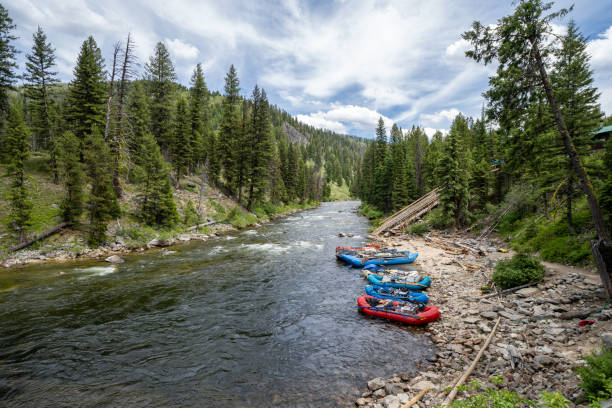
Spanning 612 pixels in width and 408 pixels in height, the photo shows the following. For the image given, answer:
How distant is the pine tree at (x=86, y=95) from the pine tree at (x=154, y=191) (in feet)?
23.4

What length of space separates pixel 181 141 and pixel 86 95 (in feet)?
36.5

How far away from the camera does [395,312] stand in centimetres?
1127

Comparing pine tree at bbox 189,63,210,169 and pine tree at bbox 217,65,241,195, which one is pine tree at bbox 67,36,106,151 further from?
pine tree at bbox 217,65,241,195

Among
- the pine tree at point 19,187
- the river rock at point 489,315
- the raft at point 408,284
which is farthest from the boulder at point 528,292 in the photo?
the pine tree at point 19,187

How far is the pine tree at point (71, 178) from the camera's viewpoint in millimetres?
20953

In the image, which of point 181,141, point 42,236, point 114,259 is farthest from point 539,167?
point 181,141

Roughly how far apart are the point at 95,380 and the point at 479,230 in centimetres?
3133

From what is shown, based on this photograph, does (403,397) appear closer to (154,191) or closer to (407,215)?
(154,191)

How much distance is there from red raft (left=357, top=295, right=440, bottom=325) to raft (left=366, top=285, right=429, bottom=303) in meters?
0.63

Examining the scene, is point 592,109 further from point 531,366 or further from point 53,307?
point 53,307

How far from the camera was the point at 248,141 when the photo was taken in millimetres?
41125

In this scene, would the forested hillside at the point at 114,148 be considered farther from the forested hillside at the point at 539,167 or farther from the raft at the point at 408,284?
the forested hillside at the point at 539,167

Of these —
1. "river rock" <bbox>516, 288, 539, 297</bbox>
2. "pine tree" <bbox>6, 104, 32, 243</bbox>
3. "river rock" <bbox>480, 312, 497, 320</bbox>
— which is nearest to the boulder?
"river rock" <bbox>516, 288, 539, 297</bbox>

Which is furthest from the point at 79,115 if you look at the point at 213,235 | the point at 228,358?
the point at 228,358
